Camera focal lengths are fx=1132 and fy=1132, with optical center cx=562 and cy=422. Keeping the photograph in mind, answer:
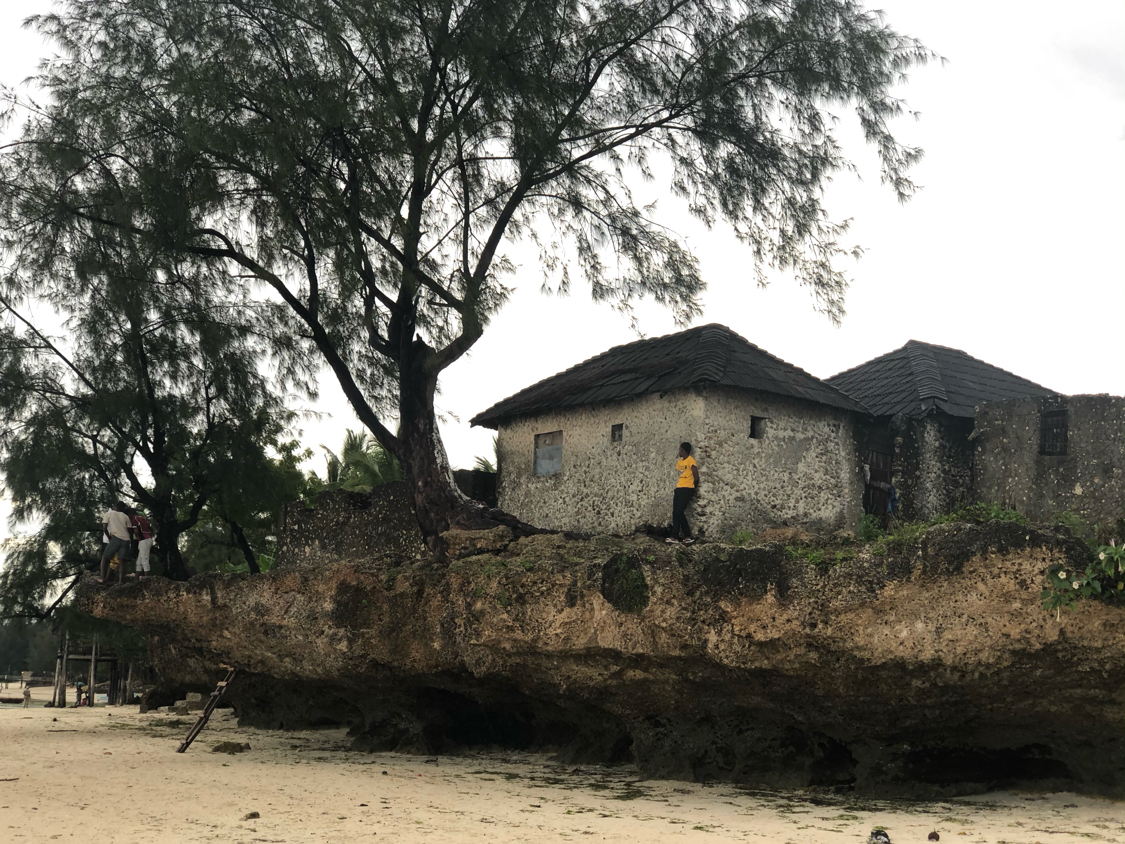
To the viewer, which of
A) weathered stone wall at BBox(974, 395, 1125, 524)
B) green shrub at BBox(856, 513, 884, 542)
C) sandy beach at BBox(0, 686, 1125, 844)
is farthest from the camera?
weathered stone wall at BBox(974, 395, 1125, 524)

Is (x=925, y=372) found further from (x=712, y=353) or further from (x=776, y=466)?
(x=712, y=353)

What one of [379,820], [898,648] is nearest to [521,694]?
[379,820]

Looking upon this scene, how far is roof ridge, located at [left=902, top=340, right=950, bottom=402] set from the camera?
18.8m

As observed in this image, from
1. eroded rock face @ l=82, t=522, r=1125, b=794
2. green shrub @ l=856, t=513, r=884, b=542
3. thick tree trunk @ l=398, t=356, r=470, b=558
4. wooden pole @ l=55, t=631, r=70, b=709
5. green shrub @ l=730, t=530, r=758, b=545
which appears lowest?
wooden pole @ l=55, t=631, r=70, b=709

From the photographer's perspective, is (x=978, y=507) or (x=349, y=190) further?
(x=349, y=190)

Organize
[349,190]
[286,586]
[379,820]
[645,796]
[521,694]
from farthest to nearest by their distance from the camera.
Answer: [349,190], [286,586], [521,694], [645,796], [379,820]

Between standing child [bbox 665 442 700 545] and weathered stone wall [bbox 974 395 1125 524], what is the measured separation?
4877 millimetres

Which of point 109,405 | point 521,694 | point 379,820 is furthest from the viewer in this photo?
point 109,405

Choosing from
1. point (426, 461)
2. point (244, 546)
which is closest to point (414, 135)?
point (426, 461)

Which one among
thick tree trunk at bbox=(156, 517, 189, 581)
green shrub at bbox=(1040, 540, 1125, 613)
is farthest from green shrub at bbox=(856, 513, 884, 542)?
thick tree trunk at bbox=(156, 517, 189, 581)

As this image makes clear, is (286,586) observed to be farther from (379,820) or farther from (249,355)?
(249,355)

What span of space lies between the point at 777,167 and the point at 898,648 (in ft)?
30.8

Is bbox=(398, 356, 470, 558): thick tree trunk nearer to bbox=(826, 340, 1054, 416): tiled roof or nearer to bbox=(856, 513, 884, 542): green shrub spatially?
bbox=(856, 513, 884, 542): green shrub

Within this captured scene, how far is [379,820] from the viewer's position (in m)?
10.4
